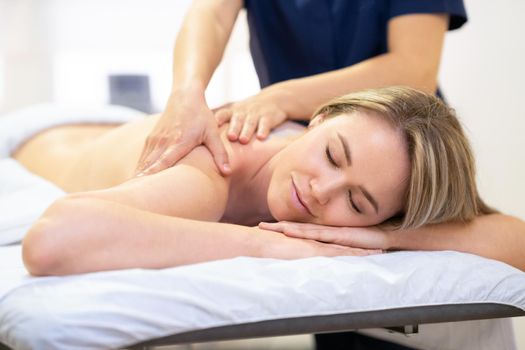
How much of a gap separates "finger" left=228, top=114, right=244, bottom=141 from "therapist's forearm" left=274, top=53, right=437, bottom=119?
0.15 metres

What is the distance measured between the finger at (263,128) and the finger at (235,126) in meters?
0.04

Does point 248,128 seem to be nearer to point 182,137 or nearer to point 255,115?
point 255,115

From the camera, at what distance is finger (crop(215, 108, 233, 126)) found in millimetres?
1632

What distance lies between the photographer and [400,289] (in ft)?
3.86

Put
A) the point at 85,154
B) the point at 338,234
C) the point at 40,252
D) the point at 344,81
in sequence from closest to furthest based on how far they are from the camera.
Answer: the point at 40,252
the point at 338,234
the point at 344,81
the point at 85,154

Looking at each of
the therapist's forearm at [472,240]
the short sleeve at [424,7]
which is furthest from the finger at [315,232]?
the short sleeve at [424,7]

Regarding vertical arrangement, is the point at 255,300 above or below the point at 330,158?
below

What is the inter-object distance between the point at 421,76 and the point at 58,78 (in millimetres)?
2325

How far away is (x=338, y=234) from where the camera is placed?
4.45 ft

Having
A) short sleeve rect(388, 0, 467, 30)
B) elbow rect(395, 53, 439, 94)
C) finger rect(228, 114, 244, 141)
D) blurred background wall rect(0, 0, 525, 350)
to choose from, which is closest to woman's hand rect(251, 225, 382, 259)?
finger rect(228, 114, 244, 141)

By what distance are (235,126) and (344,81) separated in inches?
12.2

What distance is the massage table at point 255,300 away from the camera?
0.93 meters

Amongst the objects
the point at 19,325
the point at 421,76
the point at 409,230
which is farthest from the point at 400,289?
the point at 421,76

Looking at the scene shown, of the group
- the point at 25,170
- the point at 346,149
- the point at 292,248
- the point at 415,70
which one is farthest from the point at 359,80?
the point at 25,170
